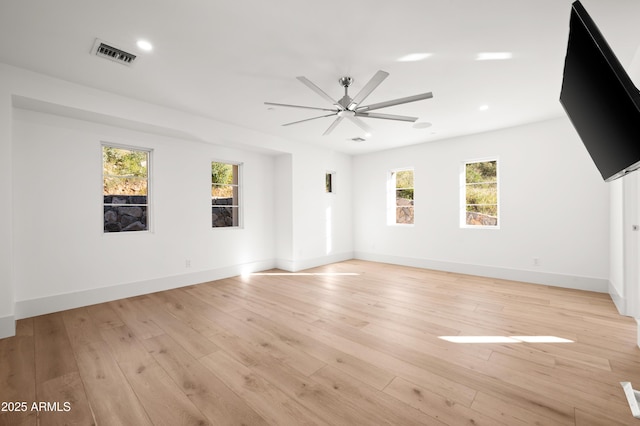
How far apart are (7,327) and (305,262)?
13.8 ft

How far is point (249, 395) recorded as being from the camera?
1.86m

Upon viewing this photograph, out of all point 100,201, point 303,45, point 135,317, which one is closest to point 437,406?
point 303,45

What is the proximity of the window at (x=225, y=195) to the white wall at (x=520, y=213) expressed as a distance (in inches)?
132

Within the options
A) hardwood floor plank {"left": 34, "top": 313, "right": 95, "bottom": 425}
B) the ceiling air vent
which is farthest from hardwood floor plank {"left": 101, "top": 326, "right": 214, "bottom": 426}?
the ceiling air vent

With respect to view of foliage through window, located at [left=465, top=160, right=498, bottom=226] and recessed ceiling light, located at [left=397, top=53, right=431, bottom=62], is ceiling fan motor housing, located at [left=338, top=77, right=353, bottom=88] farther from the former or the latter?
view of foliage through window, located at [left=465, top=160, right=498, bottom=226]

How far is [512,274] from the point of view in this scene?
192 inches

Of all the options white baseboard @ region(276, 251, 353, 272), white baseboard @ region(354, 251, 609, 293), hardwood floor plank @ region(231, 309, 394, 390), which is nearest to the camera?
hardwood floor plank @ region(231, 309, 394, 390)

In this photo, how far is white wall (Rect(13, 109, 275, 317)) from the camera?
130 inches

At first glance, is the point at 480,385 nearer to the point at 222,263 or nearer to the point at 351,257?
the point at 222,263

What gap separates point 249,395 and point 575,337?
3009mm

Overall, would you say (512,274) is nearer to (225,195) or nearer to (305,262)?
(305,262)

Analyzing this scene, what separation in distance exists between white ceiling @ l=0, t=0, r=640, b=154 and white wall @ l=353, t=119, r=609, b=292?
3.61ft

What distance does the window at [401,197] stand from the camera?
6332mm

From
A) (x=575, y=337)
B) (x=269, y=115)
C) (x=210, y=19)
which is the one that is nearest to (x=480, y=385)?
(x=575, y=337)
